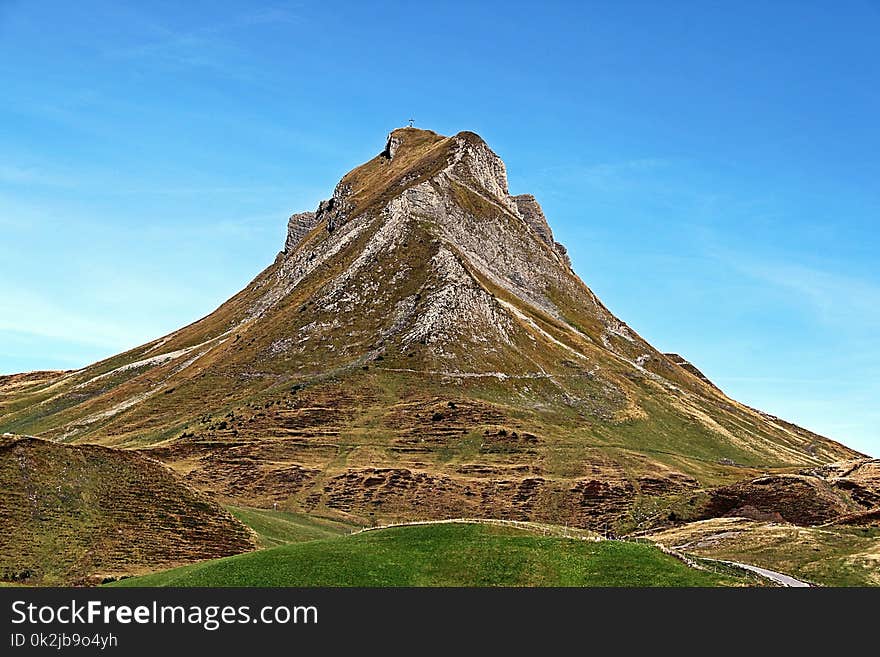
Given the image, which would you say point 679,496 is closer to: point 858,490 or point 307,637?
point 858,490

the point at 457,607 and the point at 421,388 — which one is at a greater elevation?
the point at 421,388

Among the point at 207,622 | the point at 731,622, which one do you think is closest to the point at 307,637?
the point at 207,622

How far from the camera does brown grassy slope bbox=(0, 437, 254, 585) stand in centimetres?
6275

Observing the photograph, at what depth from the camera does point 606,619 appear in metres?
32.1

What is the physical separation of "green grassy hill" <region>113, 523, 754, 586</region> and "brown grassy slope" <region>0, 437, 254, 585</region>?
60.9 ft

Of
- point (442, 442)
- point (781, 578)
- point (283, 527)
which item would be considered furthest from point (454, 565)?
point (442, 442)

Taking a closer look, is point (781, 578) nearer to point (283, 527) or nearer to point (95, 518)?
point (95, 518)

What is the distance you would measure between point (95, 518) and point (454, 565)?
39.4m

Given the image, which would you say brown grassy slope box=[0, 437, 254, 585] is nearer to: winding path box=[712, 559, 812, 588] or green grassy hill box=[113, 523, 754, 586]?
green grassy hill box=[113, 523, 754, 586]

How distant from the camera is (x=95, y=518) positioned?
227ft

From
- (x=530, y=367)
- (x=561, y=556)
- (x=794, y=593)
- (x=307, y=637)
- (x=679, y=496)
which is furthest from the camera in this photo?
(x=530, y=367)

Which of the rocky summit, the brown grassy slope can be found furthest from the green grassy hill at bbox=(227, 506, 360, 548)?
the rocky summit

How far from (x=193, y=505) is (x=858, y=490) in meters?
84.0

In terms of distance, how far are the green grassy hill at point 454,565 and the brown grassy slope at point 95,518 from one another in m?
18.6
